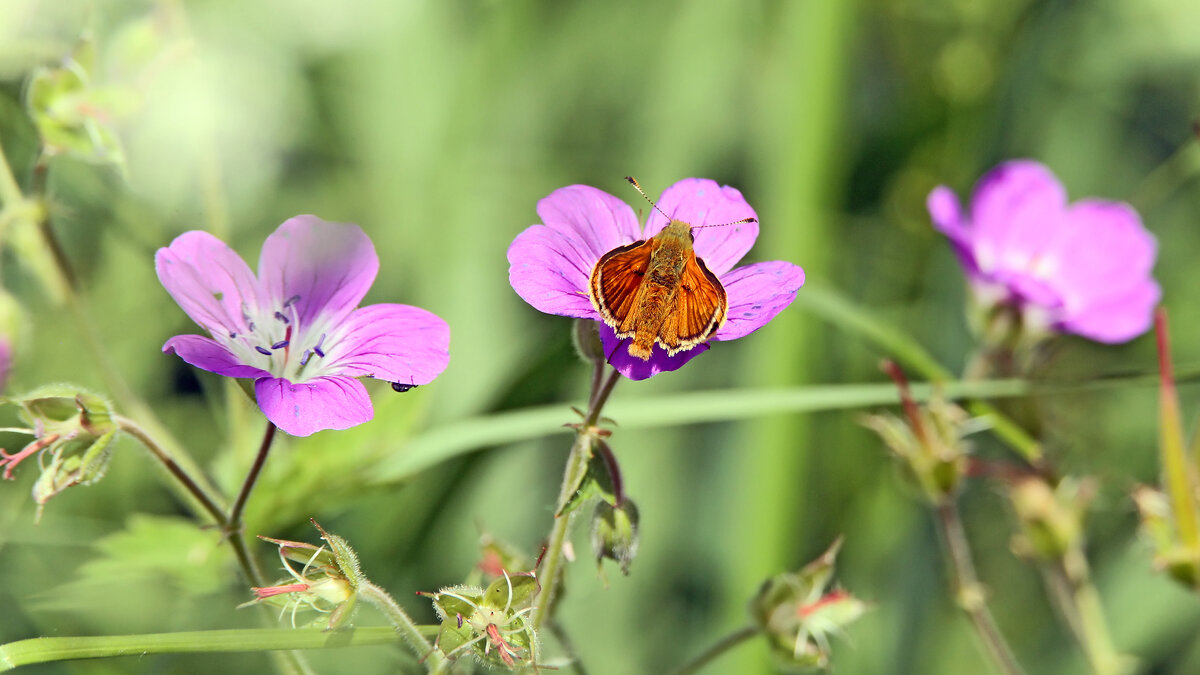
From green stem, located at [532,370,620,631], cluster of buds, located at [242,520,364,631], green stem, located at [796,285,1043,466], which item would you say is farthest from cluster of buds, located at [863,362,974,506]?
cluster of buds, located at [242,520,364,631]

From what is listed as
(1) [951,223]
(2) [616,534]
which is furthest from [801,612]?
(1) [951,223]

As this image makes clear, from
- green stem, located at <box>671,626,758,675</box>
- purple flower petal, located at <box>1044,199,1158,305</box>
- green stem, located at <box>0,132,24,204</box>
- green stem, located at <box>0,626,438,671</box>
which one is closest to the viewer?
green stem, located at <box>0,626,438,671</box>

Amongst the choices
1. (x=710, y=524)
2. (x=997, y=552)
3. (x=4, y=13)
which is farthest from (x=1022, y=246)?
(x=4, y=13)

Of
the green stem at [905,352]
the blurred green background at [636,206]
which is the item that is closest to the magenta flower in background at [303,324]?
the blurred green background at [636,206]

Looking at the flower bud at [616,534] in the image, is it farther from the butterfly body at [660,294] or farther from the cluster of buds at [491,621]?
the butterfly body at [660,294]

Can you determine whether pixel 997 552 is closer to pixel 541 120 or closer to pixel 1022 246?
pixel 1022 246

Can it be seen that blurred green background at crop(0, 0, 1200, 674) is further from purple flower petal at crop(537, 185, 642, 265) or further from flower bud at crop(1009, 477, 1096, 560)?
purple flower petal at crop(537, 185, 642, 265)

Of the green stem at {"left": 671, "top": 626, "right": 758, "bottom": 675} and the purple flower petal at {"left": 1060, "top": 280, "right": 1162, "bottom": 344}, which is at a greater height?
the purple flower petal at {"left": 1060, "top": 280, "right": 1162, "bottom": 344}
